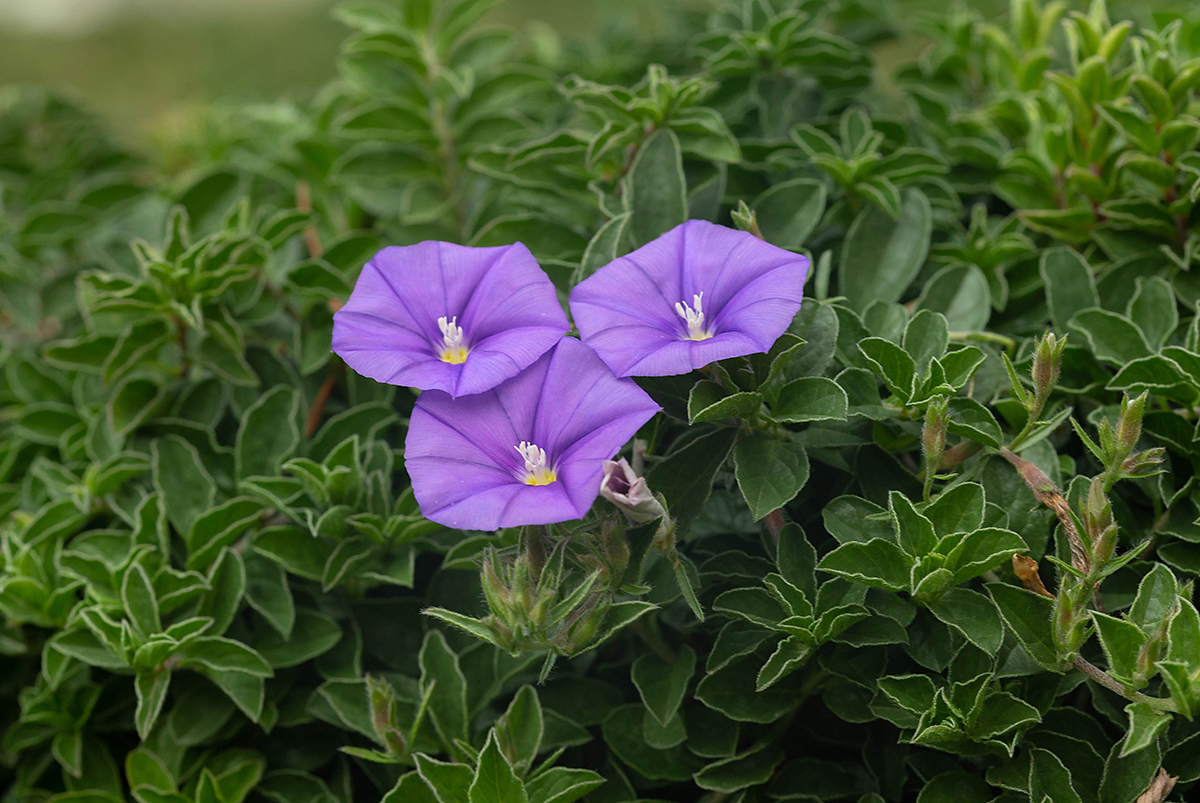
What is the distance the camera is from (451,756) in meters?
1.46

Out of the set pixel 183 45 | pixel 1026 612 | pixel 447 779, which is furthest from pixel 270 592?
pixel 183 45

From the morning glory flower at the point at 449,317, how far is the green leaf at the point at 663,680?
1.55 feet

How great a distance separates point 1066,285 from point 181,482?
1445mm

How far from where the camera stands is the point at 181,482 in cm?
170

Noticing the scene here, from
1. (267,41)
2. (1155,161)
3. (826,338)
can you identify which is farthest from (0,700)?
(267,41)

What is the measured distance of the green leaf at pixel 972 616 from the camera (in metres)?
1.20

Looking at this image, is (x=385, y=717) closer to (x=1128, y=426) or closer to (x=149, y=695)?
(x=149, y=695)

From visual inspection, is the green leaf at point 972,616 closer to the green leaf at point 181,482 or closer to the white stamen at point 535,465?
the white stamen at point 535,465

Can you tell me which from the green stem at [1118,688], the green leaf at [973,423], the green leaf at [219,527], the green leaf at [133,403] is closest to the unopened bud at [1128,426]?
the green leaf at [973,423]

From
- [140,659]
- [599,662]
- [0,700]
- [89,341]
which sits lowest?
[0,700]

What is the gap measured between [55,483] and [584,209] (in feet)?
3.41

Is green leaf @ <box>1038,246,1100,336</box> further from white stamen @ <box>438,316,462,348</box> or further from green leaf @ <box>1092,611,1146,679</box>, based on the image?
white stamen @ <box>438,316,462,348</box>

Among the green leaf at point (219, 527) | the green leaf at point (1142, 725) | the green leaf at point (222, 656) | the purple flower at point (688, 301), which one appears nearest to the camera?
the green leaf at point (1142, 725)

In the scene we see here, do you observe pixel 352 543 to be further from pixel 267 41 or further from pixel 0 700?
pixel 267 41
